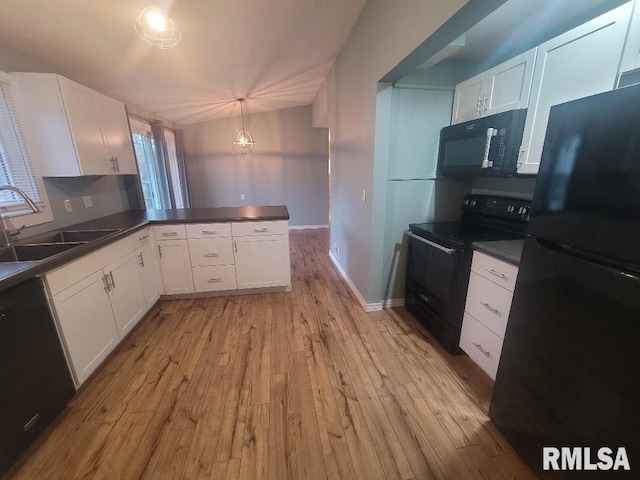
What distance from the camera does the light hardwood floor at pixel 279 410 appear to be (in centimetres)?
127

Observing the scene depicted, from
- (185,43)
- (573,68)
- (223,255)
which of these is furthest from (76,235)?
(573,68)

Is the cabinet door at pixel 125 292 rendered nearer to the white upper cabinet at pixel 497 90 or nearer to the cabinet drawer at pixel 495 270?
the cabinet drawer at pixel 495 270

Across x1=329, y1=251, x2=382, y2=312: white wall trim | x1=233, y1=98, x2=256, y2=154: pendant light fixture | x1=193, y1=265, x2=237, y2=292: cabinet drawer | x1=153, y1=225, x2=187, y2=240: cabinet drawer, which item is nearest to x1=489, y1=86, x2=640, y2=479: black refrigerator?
x1=329, y1=251, x2=382, y2=312: white wall trim

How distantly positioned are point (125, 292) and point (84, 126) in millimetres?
1442

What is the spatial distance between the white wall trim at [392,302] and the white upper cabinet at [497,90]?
1.76 metres

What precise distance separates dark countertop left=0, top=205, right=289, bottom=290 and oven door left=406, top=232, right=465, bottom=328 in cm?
137

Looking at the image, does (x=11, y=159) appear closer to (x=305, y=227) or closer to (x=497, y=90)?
(x=497, y=90)

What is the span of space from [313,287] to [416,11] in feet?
8.67

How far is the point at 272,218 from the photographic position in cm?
276

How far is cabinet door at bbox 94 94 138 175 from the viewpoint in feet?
7.99

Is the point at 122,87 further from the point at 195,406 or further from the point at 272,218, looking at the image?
the point at 195,406

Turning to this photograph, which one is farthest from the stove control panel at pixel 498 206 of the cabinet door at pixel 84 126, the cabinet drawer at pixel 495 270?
the cabinet door at pixel 84 126

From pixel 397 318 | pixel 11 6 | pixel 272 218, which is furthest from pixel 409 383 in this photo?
pixel 11 6

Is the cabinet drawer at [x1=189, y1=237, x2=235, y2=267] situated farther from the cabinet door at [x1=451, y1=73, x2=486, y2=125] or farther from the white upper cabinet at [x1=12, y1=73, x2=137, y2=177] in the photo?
the cabinet door at [x1=451, y1=73, x2=486, y2=125]
